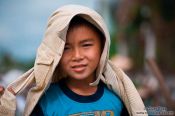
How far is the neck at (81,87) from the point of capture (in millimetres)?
1645

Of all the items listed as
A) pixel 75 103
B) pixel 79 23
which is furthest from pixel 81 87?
pixel 79 23

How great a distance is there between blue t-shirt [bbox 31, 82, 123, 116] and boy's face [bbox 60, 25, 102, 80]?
0.07 m

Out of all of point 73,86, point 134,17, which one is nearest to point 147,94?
point 73,86

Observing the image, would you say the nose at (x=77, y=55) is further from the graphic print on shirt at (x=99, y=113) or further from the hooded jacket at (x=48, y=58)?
the graphic print on shirt at (x=99, y=113)

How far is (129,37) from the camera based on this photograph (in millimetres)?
8445

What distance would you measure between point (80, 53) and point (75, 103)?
183 mm

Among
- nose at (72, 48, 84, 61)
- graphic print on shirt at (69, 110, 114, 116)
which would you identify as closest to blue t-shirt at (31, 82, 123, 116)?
graphic print on shirt at (69, 110, 114, 116)

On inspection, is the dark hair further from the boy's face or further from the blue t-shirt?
the blue t-shirt

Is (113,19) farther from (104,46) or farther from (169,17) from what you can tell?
(104,46)

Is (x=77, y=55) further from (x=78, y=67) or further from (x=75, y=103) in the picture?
(x=75, y=103)

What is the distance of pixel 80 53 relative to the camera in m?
1.55

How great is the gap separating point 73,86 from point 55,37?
0.21 meters

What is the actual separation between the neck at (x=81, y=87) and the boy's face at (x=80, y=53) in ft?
0.16

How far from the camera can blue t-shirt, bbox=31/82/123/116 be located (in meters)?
1.57
